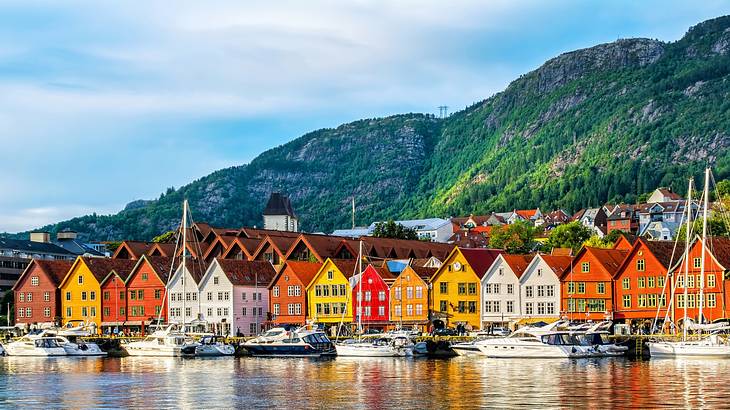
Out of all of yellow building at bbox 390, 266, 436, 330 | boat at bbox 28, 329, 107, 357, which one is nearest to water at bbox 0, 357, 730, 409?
boat at bbox 28, 329, 107, 357

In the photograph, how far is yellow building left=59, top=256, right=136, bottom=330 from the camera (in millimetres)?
150375

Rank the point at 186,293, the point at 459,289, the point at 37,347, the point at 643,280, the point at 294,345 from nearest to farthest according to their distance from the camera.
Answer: the point at 294,345, the point at 643,280, the point at 37,347, the point at 459,289, the point at 186,293

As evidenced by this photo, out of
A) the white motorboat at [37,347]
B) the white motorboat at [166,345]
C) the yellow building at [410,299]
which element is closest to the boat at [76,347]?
the white motorboat at [37,347]

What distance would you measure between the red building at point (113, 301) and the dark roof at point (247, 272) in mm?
16599

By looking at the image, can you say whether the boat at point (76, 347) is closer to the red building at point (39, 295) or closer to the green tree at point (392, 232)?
the red building at point (39, 295)

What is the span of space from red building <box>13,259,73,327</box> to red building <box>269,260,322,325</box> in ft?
103

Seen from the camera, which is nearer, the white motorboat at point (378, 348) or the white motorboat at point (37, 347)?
the white motorboat at point (378, 348)

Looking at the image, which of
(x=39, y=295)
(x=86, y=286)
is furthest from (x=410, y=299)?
(x=39, y=295)

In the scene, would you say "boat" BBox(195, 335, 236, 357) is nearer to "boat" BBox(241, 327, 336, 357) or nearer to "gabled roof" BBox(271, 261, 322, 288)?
"boat" BBox(241, 327, 336, 357)

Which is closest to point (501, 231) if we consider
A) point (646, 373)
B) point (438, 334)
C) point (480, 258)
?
point (480, 258)

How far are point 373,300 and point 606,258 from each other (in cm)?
2700

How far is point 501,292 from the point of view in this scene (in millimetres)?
129375

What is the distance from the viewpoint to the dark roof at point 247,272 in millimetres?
139500

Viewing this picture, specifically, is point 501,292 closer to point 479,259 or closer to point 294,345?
point 479,259
